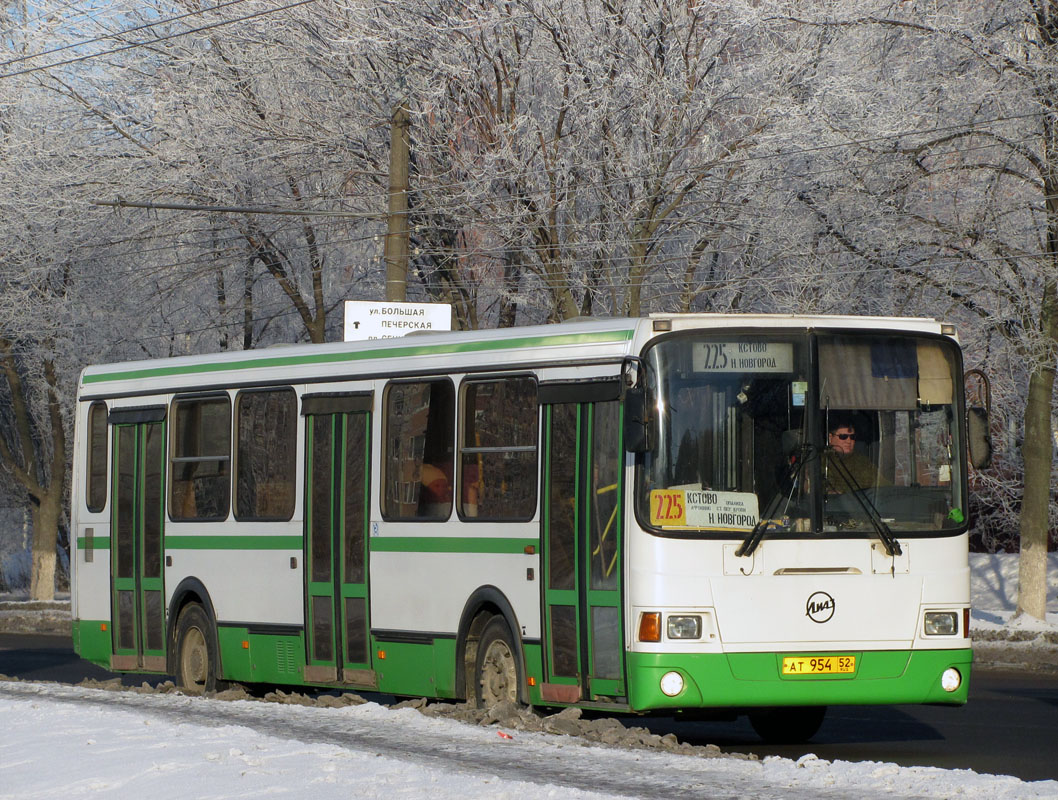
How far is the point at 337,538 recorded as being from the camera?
13805 millimetres

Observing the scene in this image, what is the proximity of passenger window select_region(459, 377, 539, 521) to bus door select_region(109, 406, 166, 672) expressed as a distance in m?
4.27

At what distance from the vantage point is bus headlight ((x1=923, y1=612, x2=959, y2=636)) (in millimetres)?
11320

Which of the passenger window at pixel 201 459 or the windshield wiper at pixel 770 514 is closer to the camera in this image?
the windshield wiper at pixel 770 514

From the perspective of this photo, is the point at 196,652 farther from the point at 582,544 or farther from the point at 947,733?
the point at 947,733

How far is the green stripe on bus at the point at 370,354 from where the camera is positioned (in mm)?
11674

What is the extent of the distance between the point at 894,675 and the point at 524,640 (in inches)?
94.2

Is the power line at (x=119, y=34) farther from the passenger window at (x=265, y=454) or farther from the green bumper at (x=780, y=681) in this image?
the green bumper at (x=780, y=681)

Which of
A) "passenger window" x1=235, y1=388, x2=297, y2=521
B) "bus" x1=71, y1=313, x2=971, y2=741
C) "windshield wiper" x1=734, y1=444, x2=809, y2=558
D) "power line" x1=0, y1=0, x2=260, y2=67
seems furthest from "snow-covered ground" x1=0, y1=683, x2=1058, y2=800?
"power line" x1=0, y1=0, x2=260, y2=67

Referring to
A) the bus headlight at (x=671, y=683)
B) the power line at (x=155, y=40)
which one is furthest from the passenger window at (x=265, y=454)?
the power line at (x=155, y=40)

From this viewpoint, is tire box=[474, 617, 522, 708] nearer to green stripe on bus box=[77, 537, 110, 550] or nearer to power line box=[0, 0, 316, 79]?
green stripe on bus box=[77, 537, 110, 550]

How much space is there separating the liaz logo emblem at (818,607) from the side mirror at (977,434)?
1.36 metres

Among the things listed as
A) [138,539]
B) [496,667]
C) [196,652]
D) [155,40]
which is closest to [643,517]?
[496,667]

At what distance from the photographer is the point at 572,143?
77.8 feet

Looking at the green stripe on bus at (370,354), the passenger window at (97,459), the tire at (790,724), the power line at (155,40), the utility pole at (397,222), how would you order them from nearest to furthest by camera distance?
the green stripe on bus at (370,354) → the tire at (790,724) → the passenger window at (97,459) → the utility pole at (397,222) → the power line at (155,40)
